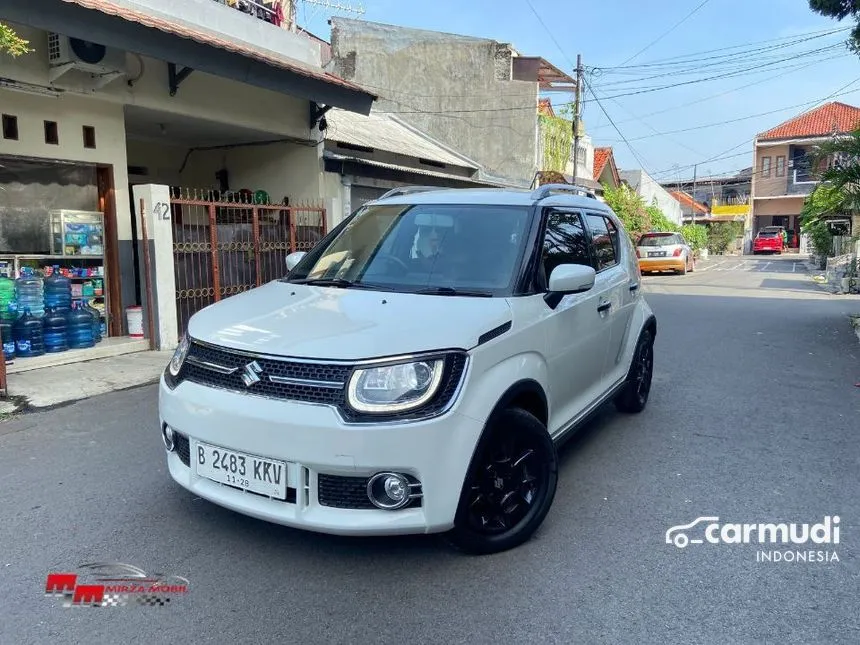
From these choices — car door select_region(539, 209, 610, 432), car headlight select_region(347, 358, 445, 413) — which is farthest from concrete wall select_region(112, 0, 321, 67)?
car headlight select_region(347, 358, 445, 413)

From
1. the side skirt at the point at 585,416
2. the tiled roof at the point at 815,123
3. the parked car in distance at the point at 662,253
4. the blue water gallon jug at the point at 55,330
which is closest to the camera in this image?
the side skirt at the point at 585,416

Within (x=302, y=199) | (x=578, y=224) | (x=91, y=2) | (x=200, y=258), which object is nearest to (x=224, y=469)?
(x=578, y=224)

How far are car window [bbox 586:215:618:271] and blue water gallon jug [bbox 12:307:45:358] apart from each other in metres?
6.24

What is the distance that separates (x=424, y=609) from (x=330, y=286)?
189 centimetres

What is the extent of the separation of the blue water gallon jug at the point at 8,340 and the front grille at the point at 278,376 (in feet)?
17.2

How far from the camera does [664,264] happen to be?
913 inches

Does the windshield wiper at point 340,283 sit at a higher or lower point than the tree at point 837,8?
lower

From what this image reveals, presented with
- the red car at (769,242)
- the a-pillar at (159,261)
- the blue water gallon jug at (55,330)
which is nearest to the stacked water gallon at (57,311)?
the blue water gallon jug at (55,330)

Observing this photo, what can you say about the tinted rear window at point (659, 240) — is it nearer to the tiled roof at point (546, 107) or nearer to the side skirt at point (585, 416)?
the tiled roof at point (546, 107)

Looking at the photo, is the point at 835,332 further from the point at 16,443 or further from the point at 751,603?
the point at 16,443

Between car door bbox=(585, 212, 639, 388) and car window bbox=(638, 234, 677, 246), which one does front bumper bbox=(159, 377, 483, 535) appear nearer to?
car door bbox=(585, 212, 639, 388)

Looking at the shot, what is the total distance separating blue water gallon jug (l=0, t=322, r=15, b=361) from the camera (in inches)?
284

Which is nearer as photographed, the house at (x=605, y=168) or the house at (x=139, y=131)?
the house at (x=139, y=131)

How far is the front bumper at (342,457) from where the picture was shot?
2777 mm
